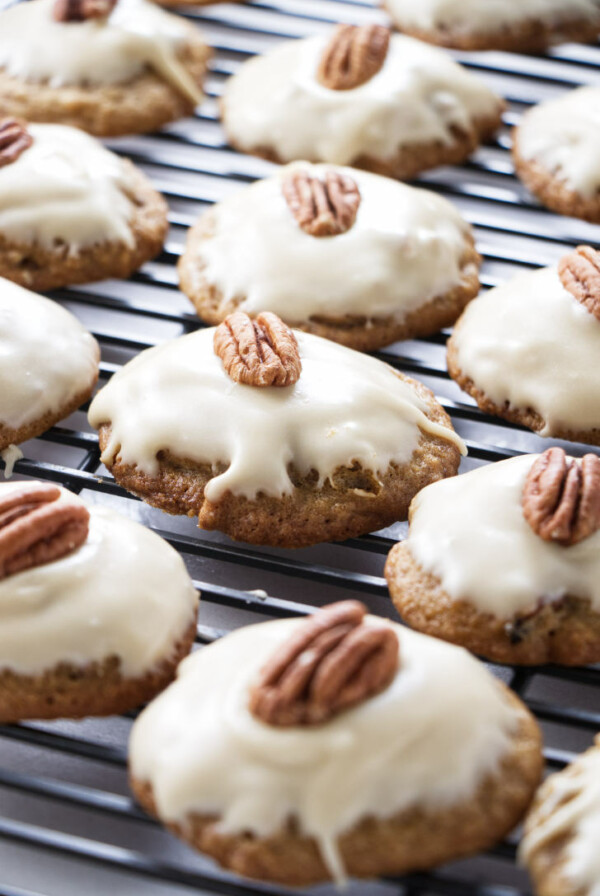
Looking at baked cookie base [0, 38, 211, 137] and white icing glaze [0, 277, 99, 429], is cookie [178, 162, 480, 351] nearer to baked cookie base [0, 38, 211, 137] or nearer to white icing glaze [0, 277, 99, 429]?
white icing glaze [0, 277, 99, 429]

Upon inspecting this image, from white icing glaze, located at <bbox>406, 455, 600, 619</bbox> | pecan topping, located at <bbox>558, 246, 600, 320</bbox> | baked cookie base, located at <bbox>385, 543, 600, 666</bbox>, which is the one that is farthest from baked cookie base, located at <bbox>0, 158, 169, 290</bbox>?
baked cookie base, located at <bbox>385, 543, 600, 666</bbox>

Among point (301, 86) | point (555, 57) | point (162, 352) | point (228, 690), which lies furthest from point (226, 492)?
point (555, 57)

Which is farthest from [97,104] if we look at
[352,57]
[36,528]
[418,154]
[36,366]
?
[36,528]

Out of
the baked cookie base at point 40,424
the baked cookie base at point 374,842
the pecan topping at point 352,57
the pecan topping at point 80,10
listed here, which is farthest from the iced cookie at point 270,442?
the pecan topping at point 80,10

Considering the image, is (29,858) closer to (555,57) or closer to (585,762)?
(585,762)

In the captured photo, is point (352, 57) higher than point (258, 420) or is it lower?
higher

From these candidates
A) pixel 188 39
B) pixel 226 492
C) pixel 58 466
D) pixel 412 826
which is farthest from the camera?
pixel 188 39

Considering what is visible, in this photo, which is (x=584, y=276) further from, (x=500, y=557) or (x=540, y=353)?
(x=500, y=557)
